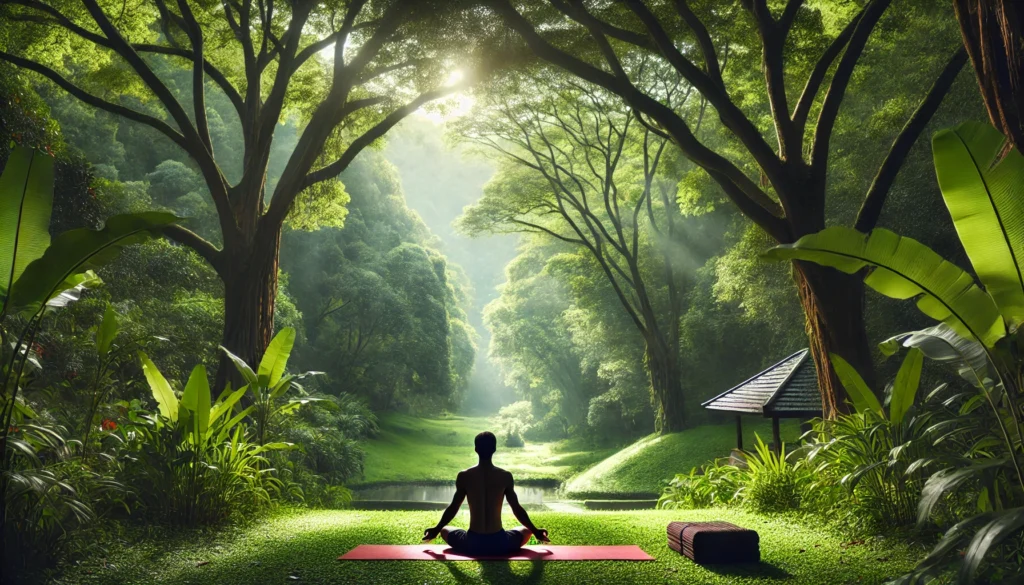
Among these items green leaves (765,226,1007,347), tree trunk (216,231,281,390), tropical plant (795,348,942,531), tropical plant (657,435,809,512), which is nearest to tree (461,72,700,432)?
tree trunk (216,231,281,390)

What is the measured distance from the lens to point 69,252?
498cm

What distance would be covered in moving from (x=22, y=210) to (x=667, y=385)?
18547 mm

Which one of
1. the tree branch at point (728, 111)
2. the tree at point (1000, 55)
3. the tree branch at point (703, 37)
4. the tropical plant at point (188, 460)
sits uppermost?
the tree branch at point (703, 37)

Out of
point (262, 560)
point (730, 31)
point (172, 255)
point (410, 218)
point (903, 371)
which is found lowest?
point (262, 560)

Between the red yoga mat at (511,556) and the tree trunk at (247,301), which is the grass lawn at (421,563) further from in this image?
the tree trunk at (247,301)

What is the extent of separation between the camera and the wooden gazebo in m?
10.9

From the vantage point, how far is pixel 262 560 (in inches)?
222

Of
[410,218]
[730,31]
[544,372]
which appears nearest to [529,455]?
[544,372]

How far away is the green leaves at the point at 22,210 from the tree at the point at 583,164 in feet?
41.6

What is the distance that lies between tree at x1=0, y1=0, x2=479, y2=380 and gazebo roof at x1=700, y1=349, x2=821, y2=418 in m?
6.63

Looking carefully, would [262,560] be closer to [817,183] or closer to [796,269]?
[796,269]

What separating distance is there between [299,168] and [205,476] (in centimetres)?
535

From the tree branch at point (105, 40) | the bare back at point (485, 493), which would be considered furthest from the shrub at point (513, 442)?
the bare back at point (485, 493)

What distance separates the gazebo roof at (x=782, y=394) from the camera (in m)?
10.9
